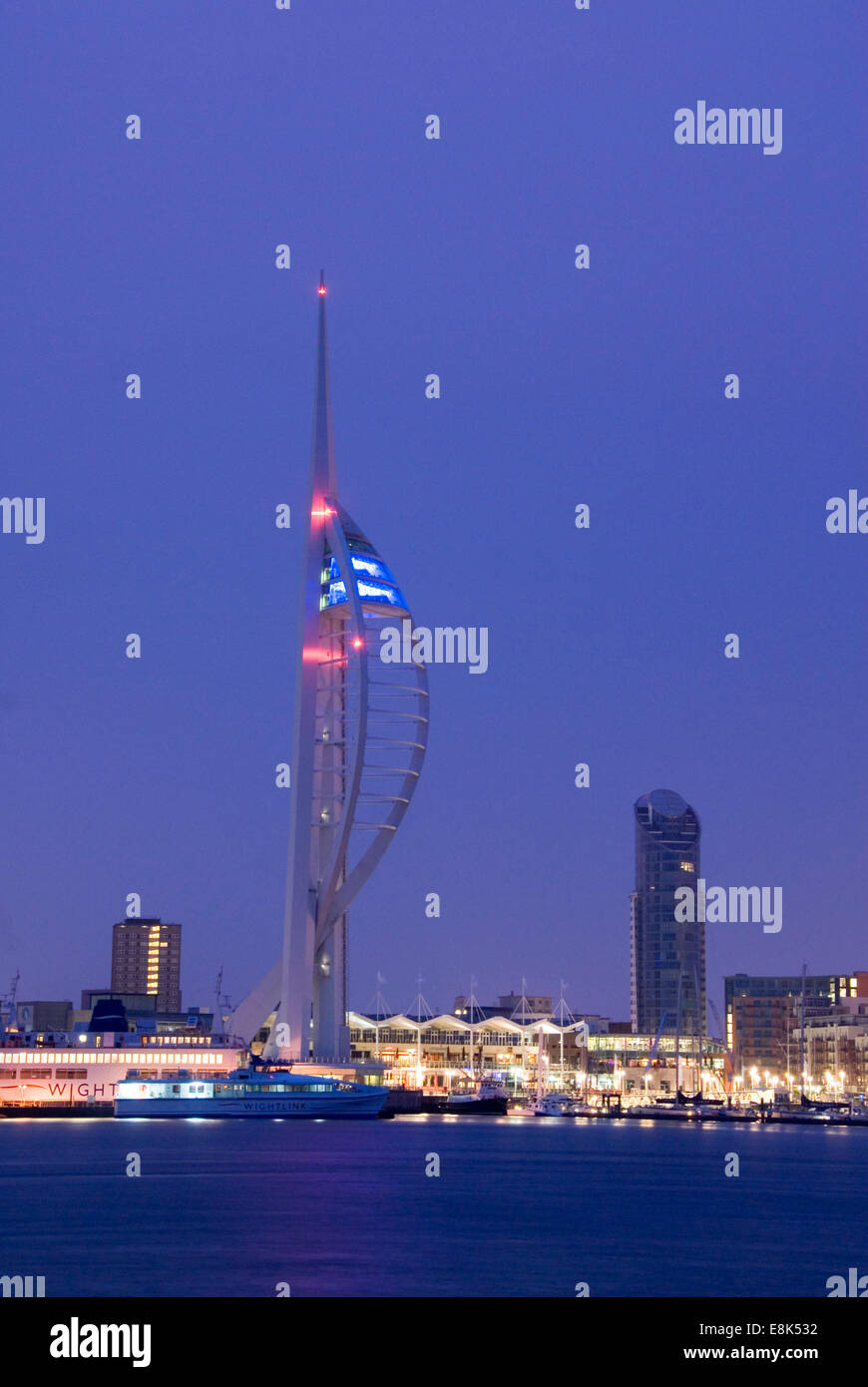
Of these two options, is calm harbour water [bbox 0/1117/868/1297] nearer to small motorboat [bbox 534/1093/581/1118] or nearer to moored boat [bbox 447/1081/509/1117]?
moored boat [bbox 447/1081/509/1117]

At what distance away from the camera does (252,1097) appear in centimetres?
10869

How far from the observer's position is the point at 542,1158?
8325 centimetres

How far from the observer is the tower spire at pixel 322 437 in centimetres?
11538

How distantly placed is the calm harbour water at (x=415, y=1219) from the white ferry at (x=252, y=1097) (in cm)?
1539

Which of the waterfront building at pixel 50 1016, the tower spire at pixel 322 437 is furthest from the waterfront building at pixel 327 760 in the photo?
the waterfront building at pixel 50 1016

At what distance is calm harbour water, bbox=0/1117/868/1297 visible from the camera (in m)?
38.7

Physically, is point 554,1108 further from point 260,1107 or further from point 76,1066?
point 260,1107

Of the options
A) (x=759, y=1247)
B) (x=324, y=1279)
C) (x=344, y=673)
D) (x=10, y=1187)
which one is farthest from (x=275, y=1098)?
(x=324, y=1279)

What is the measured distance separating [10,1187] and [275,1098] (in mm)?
48555

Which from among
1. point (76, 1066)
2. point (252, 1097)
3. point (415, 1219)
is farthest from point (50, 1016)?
point (415, 1219)

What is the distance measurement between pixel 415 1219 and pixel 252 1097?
60199mm

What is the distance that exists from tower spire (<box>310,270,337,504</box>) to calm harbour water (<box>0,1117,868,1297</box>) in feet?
139
